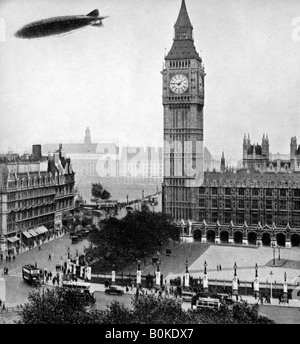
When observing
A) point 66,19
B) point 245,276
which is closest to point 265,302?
point 245,276

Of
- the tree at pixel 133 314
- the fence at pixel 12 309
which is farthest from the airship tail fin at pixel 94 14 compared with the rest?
the fence at pixel 12 309

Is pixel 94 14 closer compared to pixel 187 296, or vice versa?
pixel 94 14

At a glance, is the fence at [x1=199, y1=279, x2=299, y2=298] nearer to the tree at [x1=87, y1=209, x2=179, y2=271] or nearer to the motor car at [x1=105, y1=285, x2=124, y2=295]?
the motor car at [x1=105, y1=285, x2=124, y2=295]

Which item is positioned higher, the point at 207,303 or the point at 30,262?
the point at 30,262

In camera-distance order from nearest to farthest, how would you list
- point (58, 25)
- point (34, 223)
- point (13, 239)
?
point (58, 25)
point (13, 239)
point (34, 223)

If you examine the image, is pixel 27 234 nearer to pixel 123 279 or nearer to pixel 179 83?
pixel 123 279

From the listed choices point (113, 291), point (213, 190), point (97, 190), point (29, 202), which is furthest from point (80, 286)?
point (213, 190)

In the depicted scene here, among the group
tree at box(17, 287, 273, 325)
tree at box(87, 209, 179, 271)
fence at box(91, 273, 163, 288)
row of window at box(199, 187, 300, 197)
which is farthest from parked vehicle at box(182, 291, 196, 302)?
row of window at box(199, 187, 300, 197)
